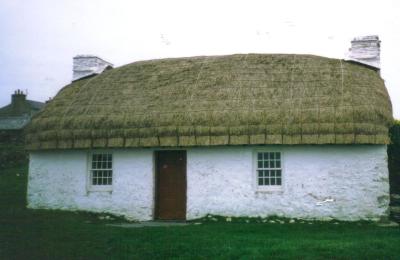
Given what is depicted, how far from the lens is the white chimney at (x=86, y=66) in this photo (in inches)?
794

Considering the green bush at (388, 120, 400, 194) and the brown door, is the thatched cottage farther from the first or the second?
the green bush at (388, 120, 400, 194)

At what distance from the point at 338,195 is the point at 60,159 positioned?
9657mm

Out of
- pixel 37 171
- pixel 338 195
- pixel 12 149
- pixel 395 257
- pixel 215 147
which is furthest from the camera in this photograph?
pixel 12 149

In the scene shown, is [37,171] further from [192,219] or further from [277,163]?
[277,163]

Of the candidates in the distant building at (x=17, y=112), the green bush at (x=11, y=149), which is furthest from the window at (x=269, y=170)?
the distant building at (x=17, y=112)

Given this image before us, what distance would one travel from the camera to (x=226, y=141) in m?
14.5

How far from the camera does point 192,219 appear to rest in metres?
14.9

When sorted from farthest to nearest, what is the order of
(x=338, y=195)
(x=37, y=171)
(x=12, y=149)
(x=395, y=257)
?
(x=12, y=149) < (x=37, y=171) < (x=338, y=195) < (x=395, y=257)

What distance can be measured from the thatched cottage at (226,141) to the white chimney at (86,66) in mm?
2264

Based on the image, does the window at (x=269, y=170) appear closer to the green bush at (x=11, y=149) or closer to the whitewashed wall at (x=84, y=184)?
the whitewashed wall at (x=84, y=184)

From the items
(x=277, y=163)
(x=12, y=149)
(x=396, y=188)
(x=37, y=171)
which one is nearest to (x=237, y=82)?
(x=277, y=163)

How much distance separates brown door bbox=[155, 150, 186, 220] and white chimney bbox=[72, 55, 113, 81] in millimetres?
6546

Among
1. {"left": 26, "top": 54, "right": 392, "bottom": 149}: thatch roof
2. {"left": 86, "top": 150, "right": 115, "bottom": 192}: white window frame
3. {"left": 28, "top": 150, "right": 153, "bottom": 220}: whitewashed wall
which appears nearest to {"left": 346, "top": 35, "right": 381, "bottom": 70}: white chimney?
{"left": 26, "top": 54, "right": 392, "bottom": 149}: thatch roof

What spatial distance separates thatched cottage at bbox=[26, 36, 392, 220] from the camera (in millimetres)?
13984
